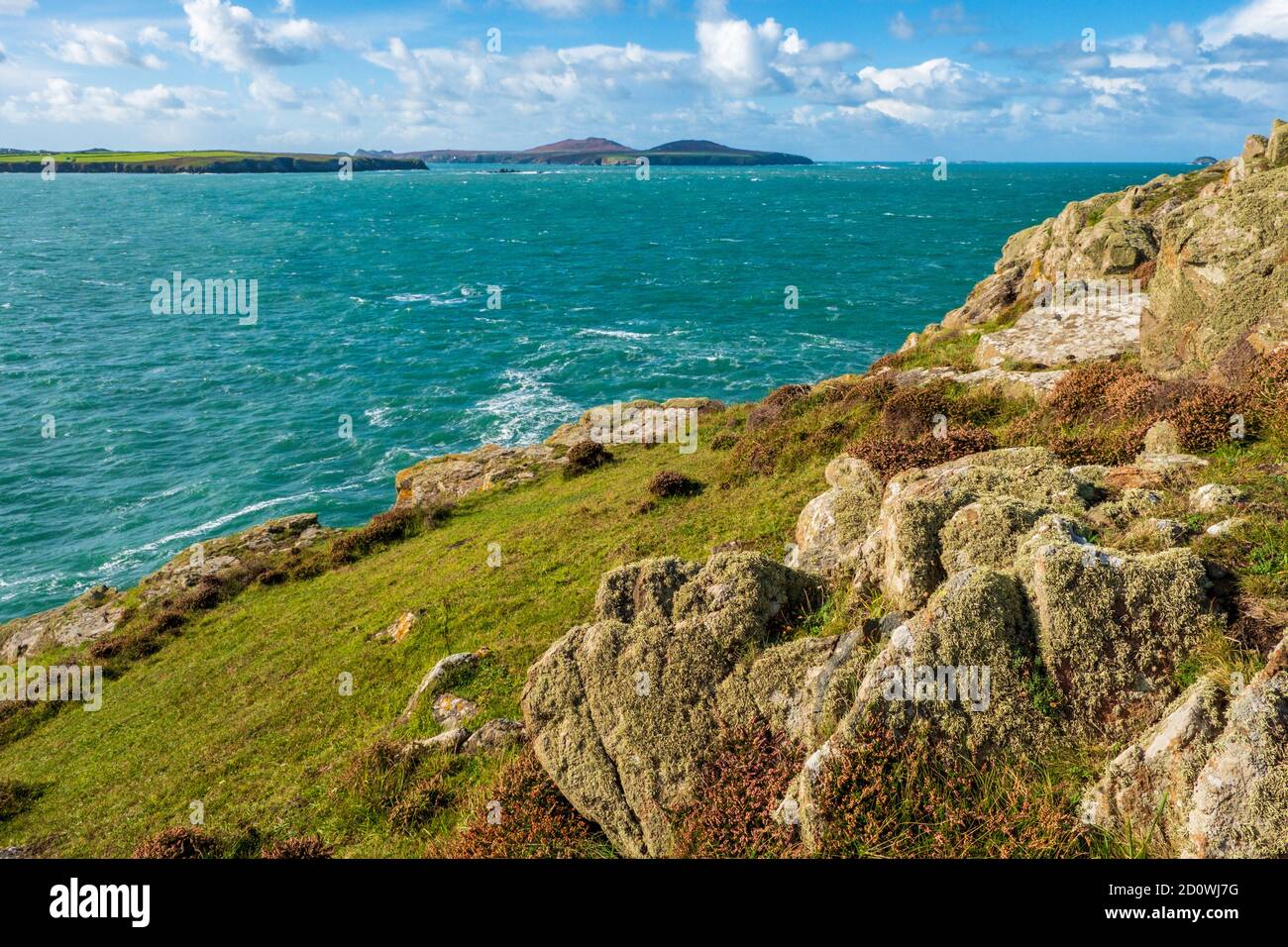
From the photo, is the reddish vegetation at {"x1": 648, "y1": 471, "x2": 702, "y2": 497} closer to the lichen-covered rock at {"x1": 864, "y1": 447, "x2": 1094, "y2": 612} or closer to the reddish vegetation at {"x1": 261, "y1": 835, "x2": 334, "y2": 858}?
the lichen-covered rock at {"x1": 864, "y1": 447, "x2": 1094, "y2": 612}

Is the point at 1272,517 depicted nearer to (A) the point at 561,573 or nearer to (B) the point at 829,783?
(B) the point at 829,783

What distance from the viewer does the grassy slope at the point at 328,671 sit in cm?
1684

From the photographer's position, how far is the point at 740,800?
9.38 meters

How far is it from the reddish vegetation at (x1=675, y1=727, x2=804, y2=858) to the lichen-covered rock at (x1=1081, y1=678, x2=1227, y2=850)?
3.42 m

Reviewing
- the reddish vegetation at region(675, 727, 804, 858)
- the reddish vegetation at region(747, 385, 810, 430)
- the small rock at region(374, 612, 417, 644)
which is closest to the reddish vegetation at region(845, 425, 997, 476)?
the reddish vegetation at region(675, 727, 804, 858)

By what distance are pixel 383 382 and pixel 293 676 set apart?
5007cm

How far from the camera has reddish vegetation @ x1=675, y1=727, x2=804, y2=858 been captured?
29.4 ft

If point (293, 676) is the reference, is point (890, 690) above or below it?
above

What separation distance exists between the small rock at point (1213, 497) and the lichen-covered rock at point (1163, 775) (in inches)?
175

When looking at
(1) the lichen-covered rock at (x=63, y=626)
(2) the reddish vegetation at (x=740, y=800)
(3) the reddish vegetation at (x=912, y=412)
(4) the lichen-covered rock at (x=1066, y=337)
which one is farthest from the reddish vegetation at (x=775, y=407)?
(1) the lichen-covered rock at (x=63, y=626)

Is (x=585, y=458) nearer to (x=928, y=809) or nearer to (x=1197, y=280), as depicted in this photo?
(x=1197, y=280)
